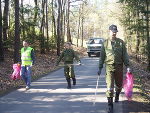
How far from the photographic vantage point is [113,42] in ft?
30.3

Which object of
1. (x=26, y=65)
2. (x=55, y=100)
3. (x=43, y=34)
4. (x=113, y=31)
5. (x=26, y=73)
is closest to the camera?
(x=113, y=31)

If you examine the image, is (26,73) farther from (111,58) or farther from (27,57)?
(111,58)

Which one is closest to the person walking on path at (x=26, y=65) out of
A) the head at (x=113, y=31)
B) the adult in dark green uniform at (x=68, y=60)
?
the adult in dark green uniform at (x=68, y=60)

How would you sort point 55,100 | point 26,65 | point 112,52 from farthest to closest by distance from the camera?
point 26,65, point 55,100, point 112,52

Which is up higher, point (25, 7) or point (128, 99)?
point (25, 7)

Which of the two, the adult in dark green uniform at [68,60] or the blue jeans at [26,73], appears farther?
the adult in dark green uniform at [68,60]

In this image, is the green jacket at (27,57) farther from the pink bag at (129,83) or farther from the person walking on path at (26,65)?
the pink bag at (129,83)

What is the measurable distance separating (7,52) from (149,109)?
70.6ft

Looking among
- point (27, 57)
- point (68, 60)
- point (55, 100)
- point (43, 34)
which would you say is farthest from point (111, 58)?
point (43, 34)

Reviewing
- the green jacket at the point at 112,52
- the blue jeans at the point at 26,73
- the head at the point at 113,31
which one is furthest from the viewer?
the blue jeans at the point at 26,73

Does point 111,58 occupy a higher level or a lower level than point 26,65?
higher

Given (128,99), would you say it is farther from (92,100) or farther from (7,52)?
(7,52)

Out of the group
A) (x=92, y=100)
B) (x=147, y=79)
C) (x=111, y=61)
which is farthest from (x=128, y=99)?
(x=147, y=79)

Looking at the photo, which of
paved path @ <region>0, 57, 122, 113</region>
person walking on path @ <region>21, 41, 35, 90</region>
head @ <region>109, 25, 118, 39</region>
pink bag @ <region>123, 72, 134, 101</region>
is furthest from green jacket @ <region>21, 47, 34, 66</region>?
head @ <region>109, 25, 118, 39</region>
